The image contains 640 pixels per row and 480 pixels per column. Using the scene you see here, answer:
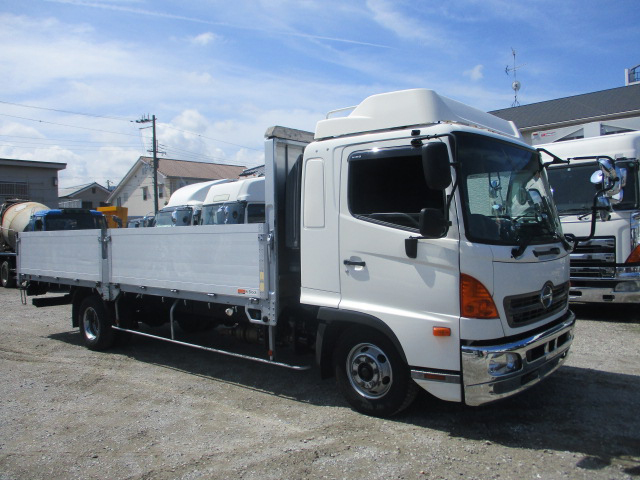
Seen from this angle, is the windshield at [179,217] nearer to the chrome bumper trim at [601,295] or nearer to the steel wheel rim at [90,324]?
the steel wheel rim at [90,324]

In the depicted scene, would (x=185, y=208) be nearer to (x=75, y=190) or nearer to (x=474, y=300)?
(x=474, y=300)

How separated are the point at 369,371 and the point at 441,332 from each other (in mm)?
893

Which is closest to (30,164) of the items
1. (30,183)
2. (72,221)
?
(30,183)

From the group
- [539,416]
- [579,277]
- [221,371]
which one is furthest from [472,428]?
[579,277]

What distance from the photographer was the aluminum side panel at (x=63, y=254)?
24.6 ft

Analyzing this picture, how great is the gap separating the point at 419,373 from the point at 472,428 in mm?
776

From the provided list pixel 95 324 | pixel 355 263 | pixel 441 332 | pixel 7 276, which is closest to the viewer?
pixel 441 332

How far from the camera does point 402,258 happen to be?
14.2 feet

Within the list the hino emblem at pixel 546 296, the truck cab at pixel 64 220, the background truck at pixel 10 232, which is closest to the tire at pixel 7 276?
the background truck at pixel 10 232

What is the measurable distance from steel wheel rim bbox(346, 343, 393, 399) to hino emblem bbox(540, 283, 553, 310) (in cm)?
142

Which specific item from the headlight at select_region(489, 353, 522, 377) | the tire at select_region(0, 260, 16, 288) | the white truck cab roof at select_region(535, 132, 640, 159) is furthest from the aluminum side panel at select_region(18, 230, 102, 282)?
the tire at select_region(0, 260, 16, 288)

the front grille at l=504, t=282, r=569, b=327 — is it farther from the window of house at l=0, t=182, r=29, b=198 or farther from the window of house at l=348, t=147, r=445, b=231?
the window of house at l=0, t=182, r=29, b=198

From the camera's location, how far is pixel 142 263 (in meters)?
6.72

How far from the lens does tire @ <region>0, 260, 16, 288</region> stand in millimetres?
18359
